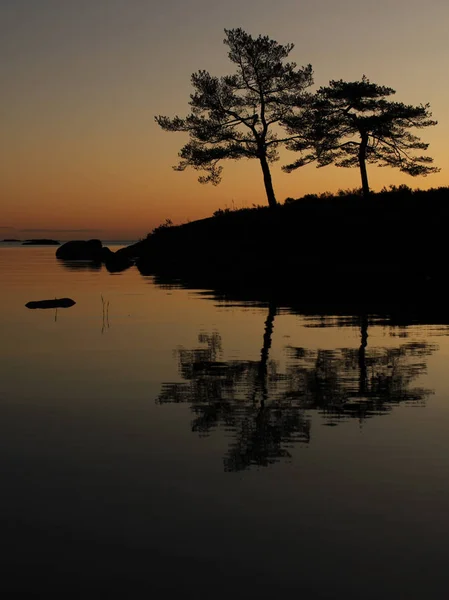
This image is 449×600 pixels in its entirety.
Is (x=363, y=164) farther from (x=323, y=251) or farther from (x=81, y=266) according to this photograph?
(x=81, y=266)

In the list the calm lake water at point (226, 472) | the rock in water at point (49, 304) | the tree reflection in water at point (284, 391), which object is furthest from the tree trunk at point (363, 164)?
the calm lake water at point (226, 472)

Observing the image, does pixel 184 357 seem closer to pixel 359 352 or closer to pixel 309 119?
pixel 359 352

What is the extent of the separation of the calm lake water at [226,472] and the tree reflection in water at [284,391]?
0.04 meters

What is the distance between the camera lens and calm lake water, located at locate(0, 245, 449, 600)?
4641mm

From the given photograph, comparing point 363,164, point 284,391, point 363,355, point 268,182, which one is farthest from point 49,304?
point 363,164

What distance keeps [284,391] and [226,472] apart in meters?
3.71

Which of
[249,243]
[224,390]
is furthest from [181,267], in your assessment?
[224,390]

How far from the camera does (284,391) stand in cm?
1010

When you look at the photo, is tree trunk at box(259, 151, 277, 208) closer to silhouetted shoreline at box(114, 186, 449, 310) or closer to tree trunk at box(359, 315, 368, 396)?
silhouetted shoreline at box(114, 186, 449, 310)

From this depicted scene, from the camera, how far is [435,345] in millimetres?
14047

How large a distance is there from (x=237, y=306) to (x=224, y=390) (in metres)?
12.1

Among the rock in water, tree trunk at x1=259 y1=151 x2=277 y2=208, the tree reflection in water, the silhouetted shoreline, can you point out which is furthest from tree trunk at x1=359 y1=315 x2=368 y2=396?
tree trunk at x1=259 y1=151 x2=277 y2=208

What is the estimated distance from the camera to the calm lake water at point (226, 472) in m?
4.64

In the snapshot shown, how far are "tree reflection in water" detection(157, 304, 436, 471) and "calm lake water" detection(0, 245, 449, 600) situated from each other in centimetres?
4
